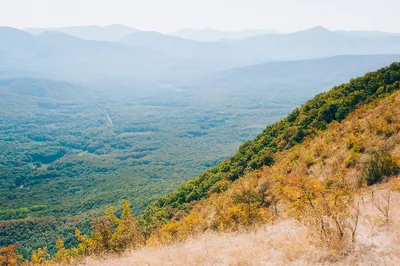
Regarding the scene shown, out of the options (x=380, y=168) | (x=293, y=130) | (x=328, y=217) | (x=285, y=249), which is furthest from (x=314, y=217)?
(x=293, y=130)

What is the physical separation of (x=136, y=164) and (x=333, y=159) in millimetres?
89697

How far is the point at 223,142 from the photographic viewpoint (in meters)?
127

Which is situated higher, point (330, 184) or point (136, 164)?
point (330, 184)

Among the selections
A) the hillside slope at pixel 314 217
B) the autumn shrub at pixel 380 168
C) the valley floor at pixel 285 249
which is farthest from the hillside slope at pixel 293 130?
the valley floor at pixel 285 249

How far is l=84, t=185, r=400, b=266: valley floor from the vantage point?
5211 mm

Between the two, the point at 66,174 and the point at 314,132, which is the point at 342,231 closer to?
the point at 314,132

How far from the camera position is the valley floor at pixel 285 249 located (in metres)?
5.21

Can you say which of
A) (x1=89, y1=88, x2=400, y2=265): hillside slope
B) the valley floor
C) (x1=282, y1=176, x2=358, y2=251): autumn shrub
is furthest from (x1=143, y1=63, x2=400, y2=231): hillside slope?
(x1=282, y1=176, x2=358, y2=251): autumn shrub

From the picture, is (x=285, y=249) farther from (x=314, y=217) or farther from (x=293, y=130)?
(x=293, y=130)

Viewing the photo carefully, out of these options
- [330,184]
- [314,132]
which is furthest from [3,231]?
[330,184]

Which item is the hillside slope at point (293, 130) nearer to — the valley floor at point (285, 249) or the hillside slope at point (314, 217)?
the hillside slope at point (314, 217)

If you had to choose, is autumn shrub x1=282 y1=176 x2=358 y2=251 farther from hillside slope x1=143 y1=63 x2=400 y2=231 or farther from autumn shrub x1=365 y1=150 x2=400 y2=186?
hillside slope x1=143 y1=63 x2=400 y2=231

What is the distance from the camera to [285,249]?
5.94 meters

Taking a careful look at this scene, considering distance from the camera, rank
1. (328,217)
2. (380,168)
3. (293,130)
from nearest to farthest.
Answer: (328,217), (380,168), (293,130)
